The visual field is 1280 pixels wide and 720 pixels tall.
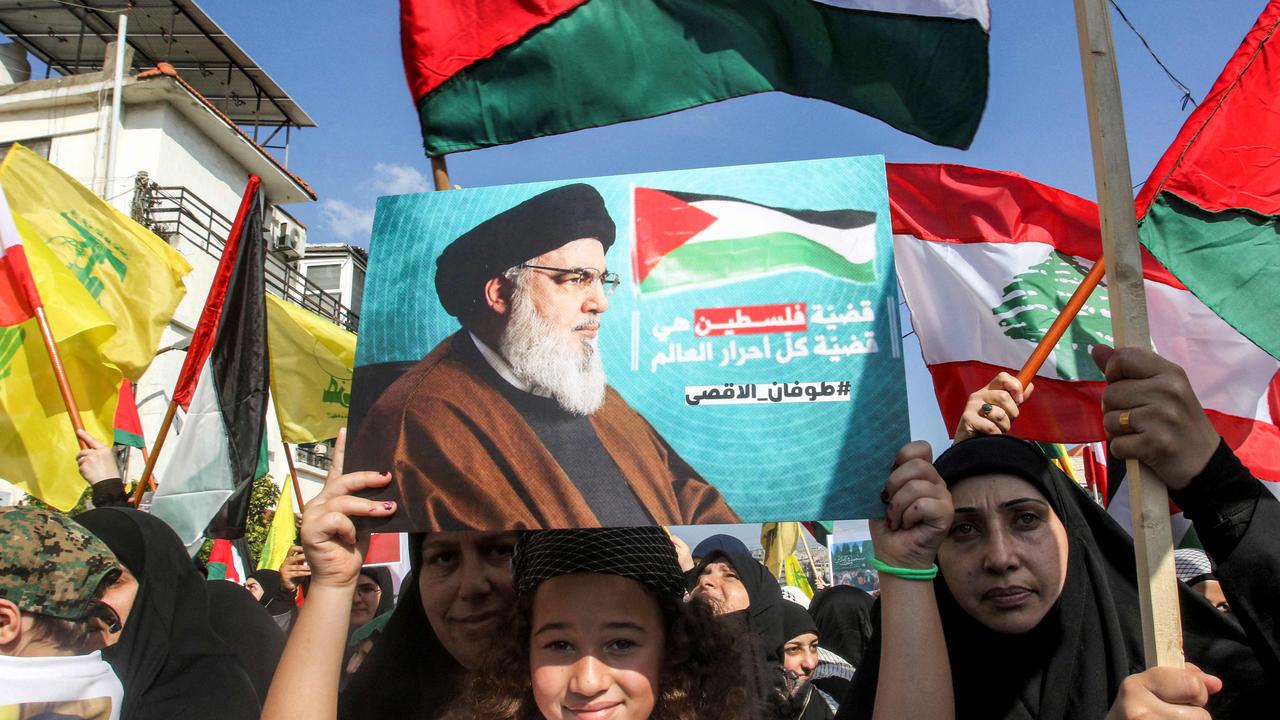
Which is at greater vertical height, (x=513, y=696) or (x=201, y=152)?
(x=201, y=152)

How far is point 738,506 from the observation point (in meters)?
1.67

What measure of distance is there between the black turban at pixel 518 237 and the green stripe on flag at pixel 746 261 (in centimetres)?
15

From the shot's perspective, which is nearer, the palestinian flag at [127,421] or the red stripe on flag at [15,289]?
the red stripe on flag at [15,289]

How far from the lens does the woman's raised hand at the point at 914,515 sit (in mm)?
1557

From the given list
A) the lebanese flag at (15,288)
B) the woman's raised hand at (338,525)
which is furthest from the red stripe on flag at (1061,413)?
the lebanese flag at (15,288)

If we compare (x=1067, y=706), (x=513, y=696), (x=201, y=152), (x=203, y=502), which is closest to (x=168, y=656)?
(x=513, y=696)

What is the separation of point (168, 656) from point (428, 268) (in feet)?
4.95

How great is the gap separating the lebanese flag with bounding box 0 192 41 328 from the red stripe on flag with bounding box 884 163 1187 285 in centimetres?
397

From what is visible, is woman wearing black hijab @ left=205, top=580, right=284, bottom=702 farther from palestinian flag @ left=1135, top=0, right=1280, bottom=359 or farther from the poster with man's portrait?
palestinian flag @ left=1135, top=0, right=1280, bottom=359

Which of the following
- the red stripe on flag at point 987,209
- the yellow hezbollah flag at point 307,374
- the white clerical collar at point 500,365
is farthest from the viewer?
the yellow hezbollah flag at point 307,374

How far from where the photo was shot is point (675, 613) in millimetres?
1936

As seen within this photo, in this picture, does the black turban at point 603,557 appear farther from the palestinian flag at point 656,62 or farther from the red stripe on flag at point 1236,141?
the red stripe on flag at point 1236,141

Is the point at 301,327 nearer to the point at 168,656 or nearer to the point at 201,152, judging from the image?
the point at 168,656

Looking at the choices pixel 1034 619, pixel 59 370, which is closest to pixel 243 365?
pixel 59 370
